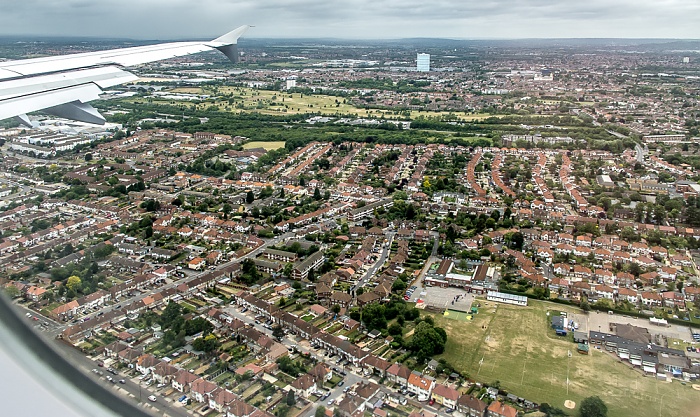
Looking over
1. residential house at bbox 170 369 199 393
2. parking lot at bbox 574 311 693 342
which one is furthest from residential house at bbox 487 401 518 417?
residential house at bbox 170 369 199 393

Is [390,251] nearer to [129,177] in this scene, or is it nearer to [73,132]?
[129,177]

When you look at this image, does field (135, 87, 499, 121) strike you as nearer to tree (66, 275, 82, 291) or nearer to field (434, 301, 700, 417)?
field (434, 301, 700, 417)

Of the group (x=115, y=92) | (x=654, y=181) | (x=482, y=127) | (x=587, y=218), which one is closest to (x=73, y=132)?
(x=115, y=92)

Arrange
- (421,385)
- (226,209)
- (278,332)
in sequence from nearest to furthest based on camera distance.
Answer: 1. (421,385)
2. (278,332)
3. (226,209)

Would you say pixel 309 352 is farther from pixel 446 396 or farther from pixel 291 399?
pixel 446 396

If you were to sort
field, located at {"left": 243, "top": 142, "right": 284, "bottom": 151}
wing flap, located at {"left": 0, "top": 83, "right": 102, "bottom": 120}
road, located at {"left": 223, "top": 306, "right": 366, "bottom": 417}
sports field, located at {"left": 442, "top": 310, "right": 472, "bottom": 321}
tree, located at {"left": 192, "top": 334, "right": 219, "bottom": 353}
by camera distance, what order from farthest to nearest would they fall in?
field, located at {"left": 243, "top": 142, "right": 284, "bottom": 151}, sports field, located at {"left": 442, "top": 310, "right": 472, "bottom": 321}, tree, located at {"left": 192, "top": 334, "right": 219, "bottom": 353}, road, located at {"left": 223, "top": 306, "right": 366, "bottom": 417}, wing flap, located at {"left": 0, "top": 83, "right": 102, "bottom": 120}

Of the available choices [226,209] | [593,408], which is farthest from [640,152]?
[593,408]
